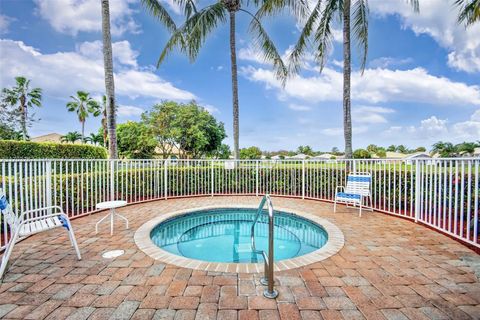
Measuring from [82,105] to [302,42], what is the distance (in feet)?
109

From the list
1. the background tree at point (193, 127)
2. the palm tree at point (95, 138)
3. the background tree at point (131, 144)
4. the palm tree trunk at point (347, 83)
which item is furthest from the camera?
the palm tree at point (95, 138)

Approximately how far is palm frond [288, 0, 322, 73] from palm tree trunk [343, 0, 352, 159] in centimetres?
106

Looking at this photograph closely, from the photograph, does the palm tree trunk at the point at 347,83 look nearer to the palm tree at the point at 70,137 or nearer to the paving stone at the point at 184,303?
the paving stone at the point at 184,303

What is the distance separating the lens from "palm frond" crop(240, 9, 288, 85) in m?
9.20

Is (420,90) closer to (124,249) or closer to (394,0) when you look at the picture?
(394,0)

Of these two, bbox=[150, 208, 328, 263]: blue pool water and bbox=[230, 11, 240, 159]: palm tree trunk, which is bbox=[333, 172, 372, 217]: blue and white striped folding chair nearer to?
bbox=[150, 208, 328, 263]: blue pool water

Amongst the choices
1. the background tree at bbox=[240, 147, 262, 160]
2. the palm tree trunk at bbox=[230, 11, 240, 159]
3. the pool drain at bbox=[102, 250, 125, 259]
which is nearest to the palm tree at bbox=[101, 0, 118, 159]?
the palm tree trunk at bbox=[230, 11, 240, 159]

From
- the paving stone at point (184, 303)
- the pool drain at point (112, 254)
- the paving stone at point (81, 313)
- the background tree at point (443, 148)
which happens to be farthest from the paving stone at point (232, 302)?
the background tree at point (443, 148)

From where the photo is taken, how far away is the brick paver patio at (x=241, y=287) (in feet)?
6.40

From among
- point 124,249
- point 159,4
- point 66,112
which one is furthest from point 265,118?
point 66,112

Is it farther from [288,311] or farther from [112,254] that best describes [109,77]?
[288,311]

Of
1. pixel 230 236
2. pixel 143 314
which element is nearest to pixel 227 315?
pixel 143 314

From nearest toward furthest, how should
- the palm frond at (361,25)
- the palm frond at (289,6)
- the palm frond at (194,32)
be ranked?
1. the palm frond at (361,25)
2. the palm frond at (289,6)
3. the palm frond at (194,32)

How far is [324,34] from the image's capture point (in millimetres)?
7809
